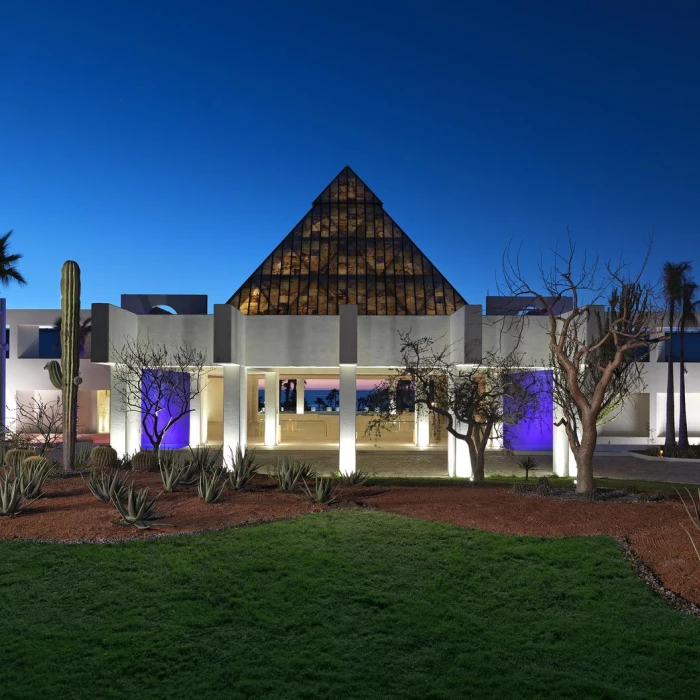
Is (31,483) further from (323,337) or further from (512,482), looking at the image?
(512,482)

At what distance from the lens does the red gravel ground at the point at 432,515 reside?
8.80m

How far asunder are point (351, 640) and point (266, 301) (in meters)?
24.7

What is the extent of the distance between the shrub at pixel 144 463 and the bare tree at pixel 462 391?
5.82m

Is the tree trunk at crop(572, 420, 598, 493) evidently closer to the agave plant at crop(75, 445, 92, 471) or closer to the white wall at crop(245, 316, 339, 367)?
the white wall at crop(245, 316, 339, 367)

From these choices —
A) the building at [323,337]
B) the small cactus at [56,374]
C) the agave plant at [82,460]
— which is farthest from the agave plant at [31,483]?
the building at [323,337]

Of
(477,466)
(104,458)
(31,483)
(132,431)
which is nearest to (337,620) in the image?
(31,483)

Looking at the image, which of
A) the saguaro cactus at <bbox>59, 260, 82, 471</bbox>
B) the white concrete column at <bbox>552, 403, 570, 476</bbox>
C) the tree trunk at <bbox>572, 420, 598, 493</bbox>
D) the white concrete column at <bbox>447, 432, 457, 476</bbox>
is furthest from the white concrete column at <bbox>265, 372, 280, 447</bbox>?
the tree trunk at <bbox>572, 420, 598, 493</bbox>

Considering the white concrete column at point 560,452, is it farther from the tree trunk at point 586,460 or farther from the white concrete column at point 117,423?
the white concrete column at point 117,423

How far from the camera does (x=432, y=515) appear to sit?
1052cm

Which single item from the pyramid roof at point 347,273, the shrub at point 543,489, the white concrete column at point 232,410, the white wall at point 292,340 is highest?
the pyramid roof at point 347,273

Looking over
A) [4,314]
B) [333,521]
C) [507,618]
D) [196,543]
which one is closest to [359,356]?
[333,521]

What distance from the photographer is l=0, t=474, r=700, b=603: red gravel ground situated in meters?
8.80

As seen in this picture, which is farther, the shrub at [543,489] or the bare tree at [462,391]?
the bare tree at [462,391]

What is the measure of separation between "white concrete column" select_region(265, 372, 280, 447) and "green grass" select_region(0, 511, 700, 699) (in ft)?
66.1
